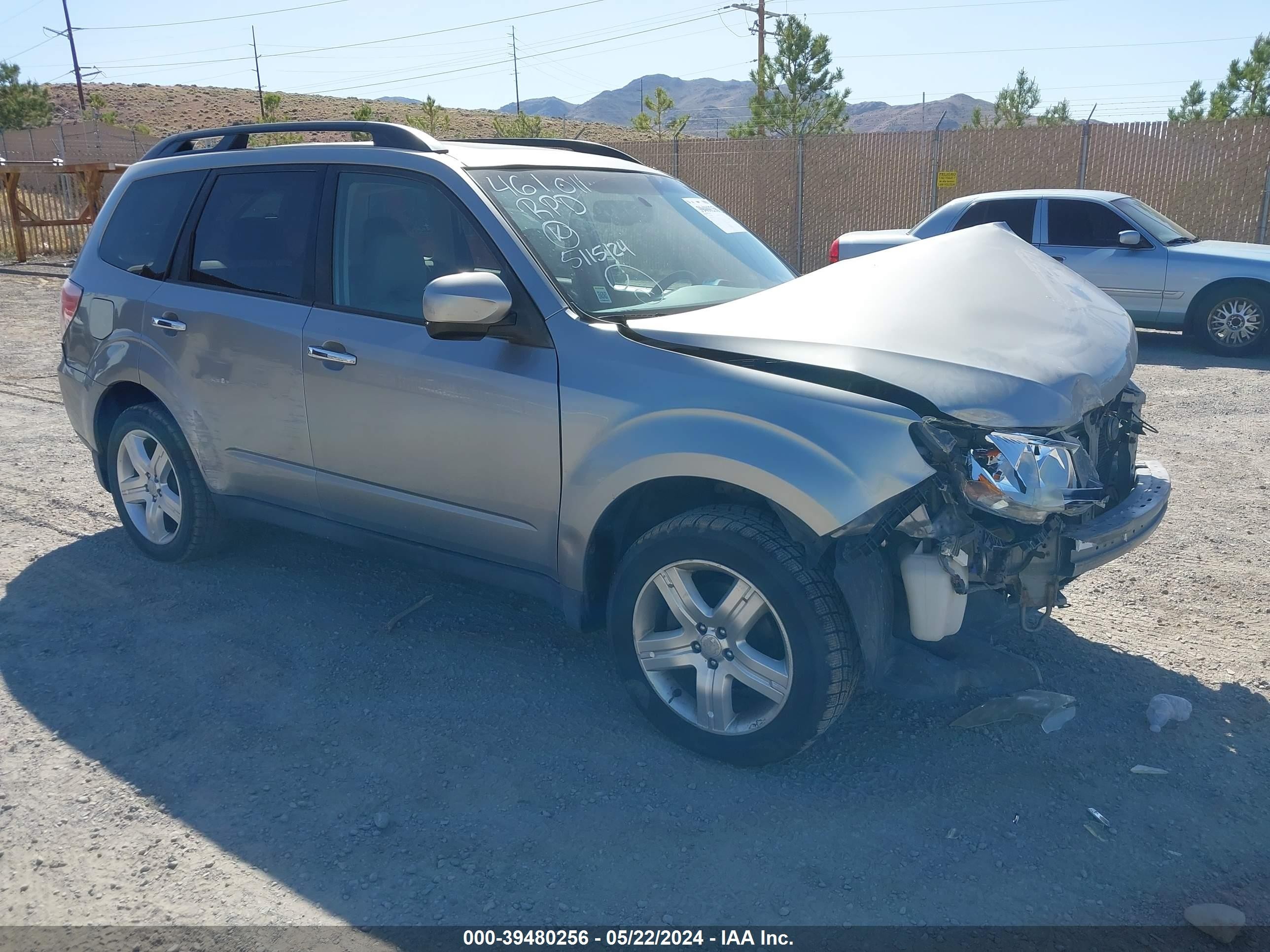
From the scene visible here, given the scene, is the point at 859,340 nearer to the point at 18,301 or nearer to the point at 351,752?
the point at 351,752

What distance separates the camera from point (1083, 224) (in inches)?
446

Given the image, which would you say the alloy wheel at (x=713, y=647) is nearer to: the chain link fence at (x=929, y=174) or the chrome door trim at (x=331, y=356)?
the chrome door trim at (x=331, y=356)

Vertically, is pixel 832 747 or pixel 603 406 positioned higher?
pixel 603 406

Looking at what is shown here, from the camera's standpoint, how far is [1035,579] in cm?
316

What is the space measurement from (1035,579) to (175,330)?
3726 mm

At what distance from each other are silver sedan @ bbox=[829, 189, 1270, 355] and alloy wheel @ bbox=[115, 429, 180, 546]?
7.55 m

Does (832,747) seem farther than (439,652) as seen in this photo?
No

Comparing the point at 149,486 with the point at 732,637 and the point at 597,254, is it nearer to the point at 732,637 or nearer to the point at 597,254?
the point at 597,254

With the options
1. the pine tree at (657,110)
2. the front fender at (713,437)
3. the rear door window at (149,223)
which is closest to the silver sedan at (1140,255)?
the rear door window at (149,223)

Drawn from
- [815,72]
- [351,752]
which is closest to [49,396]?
[351,752]

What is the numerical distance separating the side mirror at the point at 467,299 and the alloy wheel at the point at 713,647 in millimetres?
1020

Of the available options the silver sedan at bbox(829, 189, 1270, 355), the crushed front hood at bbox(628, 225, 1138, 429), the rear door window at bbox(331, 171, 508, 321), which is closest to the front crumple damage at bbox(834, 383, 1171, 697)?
the crushed front hood at bbox(628, 225, 1138, 429)

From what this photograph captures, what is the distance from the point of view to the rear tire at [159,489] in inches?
190

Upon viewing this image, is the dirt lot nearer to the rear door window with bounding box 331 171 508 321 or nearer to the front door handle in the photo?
the front door handle
